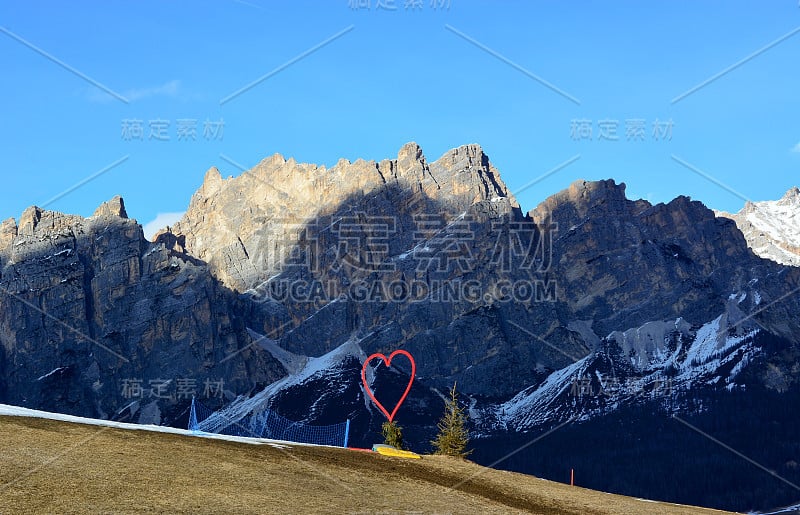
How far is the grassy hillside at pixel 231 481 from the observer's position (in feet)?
132

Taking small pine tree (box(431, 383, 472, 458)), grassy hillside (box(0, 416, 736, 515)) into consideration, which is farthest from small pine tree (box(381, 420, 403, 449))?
grassy hillside (box(0, 416, 736, 515))

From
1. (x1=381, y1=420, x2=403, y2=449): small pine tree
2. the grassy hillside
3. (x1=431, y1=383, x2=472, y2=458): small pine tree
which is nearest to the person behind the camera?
the grassy hillside

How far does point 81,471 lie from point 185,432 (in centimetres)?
1615

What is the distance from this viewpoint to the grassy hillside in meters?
40.3

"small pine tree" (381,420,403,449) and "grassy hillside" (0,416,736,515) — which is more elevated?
"small pine tree" (381,420,403,449)

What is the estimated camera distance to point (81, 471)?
43.2m

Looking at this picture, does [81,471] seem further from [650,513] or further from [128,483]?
[650,513]

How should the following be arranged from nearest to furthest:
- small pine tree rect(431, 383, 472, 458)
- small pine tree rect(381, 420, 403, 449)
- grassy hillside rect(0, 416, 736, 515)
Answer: grassy hillside rect(0, 416, 736, 515)
small pine tree rect(431, 383, 472, 458)
small pine tree rect(381, 420, 403, 449)

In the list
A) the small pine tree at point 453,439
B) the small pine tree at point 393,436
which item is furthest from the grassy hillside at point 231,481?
the small pine tree at point 393,436

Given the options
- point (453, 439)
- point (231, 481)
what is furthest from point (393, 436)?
point (231, 481)

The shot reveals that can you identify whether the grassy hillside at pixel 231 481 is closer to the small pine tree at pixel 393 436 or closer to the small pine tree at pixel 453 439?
the small pine tree at pixel 453 439

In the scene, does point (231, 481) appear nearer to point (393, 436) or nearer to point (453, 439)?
point (393, 436)

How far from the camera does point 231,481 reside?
4509 centimetres

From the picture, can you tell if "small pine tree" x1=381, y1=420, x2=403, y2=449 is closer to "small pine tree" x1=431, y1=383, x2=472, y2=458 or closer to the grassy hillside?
"small pine tree" x1=431, y1=383, x2=472, y2=458
